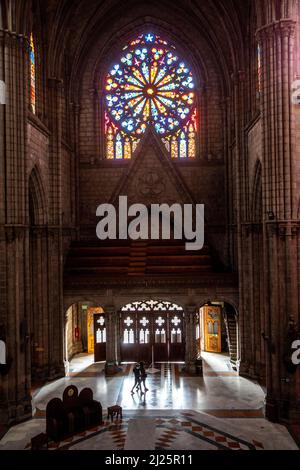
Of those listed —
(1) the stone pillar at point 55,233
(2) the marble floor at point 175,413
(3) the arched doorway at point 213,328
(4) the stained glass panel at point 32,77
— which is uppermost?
(4) the stained glass panel at point 32,77

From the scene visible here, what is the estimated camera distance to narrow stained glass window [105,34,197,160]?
2897 centimetres

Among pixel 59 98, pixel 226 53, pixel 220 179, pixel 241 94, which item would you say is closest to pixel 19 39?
pixel 59 98

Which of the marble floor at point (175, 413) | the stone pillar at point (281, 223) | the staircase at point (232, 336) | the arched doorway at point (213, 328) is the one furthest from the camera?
the arched doorway at point (213, 328)

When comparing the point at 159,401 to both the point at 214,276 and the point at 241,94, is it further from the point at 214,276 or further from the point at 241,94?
the point at 241,94

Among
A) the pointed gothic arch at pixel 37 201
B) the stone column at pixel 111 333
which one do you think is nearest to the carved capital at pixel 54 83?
the pointed gothic arch at pixel 37 201

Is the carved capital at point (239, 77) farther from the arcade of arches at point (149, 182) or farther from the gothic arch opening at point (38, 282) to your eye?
the gothic arch opening at point (38, 282)

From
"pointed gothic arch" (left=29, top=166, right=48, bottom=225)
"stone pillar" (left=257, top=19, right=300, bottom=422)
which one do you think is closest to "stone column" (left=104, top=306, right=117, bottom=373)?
"pointed gothic arch" (left=29, top=166, right=48, bottom=225)

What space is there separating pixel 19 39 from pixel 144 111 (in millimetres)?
13160

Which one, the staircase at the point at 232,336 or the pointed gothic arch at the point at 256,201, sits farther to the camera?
the staircase at the point at 232,336

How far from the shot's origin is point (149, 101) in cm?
2923

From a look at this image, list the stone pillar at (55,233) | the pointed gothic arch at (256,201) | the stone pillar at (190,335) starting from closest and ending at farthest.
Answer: the pointed gothic arch at (256,201)
the stone pillar at (55,233)
the stone pillar at (190,335)

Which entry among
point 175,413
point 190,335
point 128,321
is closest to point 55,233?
point 128,321

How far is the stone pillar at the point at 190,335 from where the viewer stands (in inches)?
864

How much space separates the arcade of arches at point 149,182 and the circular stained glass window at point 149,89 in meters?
0.08
